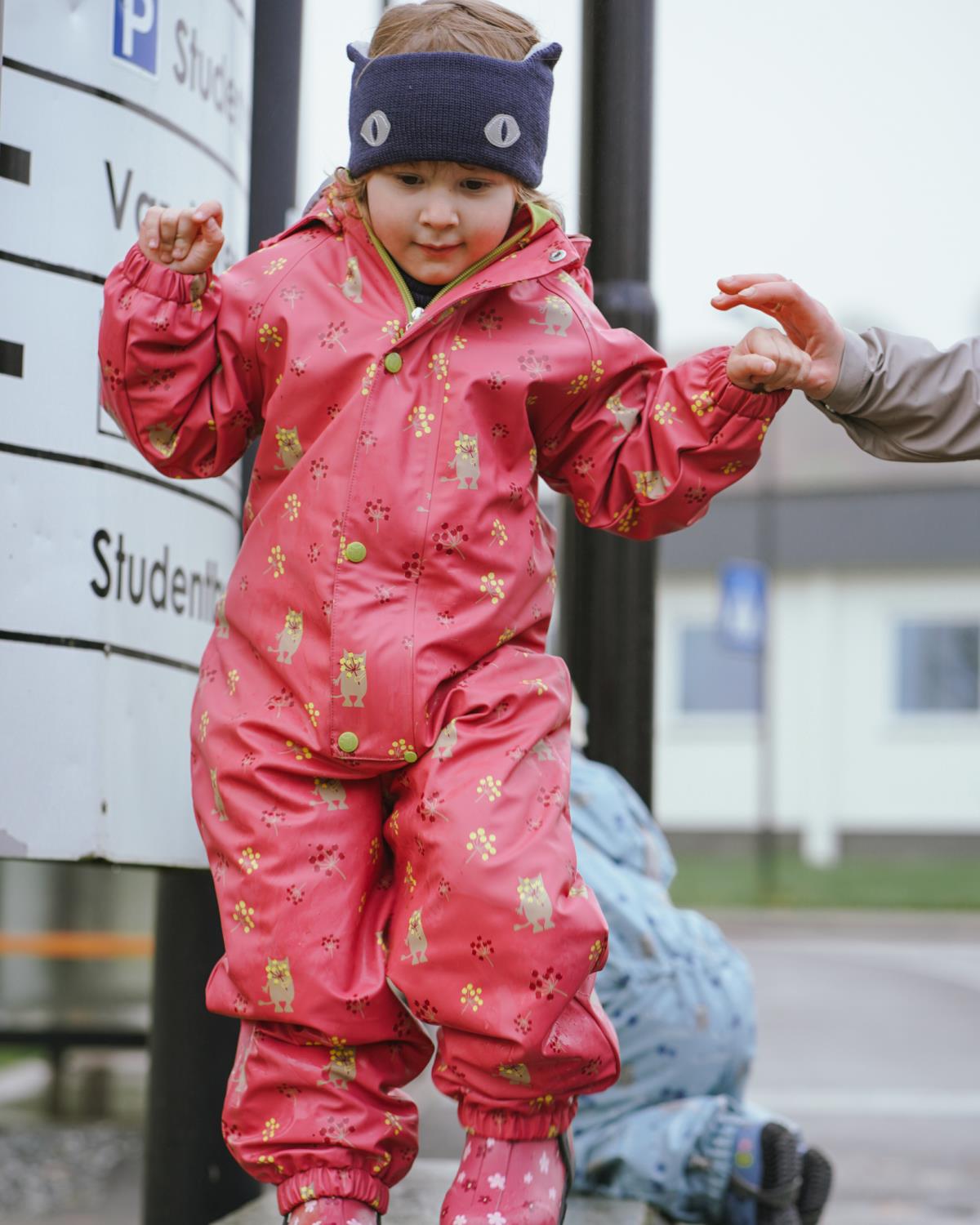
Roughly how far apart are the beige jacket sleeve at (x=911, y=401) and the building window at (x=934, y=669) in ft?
77.6

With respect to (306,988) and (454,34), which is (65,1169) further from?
(454,34)

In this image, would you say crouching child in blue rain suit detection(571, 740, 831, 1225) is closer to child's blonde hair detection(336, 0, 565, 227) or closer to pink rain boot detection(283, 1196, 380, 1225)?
pink rain boot detection(283, 1196, 380, 1225)

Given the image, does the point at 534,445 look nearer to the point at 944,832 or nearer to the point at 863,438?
the point at 863,438

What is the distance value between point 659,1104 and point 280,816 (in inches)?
58.5

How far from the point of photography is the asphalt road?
480cm

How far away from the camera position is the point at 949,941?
576 inches

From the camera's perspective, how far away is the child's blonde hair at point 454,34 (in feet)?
7.78

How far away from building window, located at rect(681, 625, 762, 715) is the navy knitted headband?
79.8 ft

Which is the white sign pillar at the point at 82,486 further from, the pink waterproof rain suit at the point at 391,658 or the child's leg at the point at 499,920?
the child's leg at the point at 499,920

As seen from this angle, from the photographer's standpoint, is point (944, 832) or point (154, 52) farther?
point (944, 832)

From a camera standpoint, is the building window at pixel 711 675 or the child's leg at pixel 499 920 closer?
the child's leg at pixel 499 920

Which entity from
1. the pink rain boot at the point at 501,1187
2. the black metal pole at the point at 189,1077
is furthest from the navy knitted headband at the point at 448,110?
the black metal pole at the point at 189,1077

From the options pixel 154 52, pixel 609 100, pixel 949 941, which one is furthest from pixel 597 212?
pixel 949 941

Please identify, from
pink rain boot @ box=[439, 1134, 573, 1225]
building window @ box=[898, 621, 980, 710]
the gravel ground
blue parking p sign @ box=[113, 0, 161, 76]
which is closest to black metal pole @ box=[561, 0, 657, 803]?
blue parking p sign @ box=[113, 0, 161, 76]
